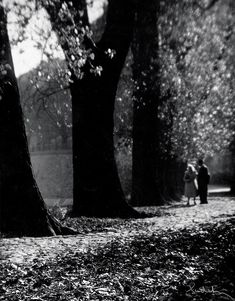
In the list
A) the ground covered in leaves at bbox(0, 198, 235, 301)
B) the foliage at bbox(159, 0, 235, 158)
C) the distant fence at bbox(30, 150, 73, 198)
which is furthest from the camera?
the distant fence at bbox(30, 150, 73, 198)

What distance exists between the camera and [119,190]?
1219 cm

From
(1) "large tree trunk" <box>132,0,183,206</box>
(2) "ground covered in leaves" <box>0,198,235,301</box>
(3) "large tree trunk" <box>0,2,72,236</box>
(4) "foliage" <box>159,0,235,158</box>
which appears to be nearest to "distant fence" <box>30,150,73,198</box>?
(4) "foliage" <box>159,0,235,158</box>

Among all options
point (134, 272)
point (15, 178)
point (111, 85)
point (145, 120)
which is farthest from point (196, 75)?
point (134, 272)

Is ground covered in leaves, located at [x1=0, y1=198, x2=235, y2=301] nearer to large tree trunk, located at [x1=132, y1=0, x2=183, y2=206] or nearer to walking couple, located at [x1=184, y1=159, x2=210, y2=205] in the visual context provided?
large tree trunk, located at [x1=132, y1=0, x2=183, y2=206]

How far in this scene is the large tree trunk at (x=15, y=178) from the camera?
335 inches

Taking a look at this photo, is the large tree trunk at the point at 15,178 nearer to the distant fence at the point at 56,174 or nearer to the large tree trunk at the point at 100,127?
the large tree trunk at the point at 100,127

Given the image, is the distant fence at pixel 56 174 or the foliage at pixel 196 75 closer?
the foliage at pixel 196 75

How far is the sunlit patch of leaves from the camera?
15.9ft

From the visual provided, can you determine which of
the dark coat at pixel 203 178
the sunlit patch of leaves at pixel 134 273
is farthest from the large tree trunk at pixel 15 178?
the dark coat at pixel 203 178

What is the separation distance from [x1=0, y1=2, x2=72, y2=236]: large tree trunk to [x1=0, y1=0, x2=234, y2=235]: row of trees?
19 mm

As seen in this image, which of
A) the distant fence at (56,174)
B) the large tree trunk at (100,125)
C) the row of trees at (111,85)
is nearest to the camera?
the row of trees at (111,85)

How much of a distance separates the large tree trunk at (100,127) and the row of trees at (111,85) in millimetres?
26

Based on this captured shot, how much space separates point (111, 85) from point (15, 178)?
4.40 meters

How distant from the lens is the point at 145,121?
18.8m
